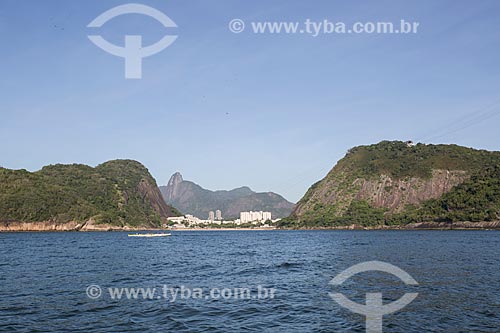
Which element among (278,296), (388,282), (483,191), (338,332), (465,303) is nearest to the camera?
(338,332)

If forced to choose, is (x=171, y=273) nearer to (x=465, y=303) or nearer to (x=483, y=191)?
(x=465, y=303)

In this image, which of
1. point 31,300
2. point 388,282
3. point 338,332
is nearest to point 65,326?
point 31,300

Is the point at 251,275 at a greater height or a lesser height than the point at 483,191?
lesser

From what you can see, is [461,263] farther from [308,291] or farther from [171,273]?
[171,273]

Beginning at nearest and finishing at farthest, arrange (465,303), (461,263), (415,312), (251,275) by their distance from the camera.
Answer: (415,312)
(465,303)
(251,275)
(461,263)

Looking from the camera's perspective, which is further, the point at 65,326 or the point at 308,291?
the point at 308,291

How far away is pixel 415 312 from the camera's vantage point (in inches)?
910

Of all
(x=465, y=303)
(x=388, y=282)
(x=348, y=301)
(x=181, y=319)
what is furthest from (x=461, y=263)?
(x=181, y=319)

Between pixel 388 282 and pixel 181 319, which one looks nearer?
pixel 181 319

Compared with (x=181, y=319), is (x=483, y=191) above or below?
above

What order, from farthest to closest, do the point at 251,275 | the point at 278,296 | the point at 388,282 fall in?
the point at 251,275 → the point at 388,282 → the point at 278,296

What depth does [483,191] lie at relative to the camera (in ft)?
652

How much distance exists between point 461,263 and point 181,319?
123 ft

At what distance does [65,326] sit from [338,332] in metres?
12.9
